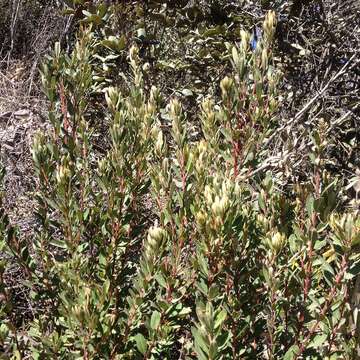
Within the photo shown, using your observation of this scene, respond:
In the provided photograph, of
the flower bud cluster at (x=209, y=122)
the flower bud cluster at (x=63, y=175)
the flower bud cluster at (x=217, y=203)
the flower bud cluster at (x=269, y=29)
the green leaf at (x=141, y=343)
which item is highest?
the flower bud cluster at (x=269, y=29)

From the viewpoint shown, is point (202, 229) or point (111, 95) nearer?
point (202, 229)

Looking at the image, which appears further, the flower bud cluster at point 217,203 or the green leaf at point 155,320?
the green leaf at point 155,320

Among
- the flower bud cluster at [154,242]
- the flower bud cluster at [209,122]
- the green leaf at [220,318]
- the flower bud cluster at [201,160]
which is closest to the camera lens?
the green leaf at [220,318]

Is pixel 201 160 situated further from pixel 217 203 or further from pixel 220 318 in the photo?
pixel 220 318

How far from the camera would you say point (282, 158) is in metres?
2.49

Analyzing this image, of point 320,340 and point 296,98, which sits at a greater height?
point 320,340

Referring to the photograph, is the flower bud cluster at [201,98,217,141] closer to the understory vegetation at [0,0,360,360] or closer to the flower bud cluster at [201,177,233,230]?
the understory vegetation at [0,0,360,360]

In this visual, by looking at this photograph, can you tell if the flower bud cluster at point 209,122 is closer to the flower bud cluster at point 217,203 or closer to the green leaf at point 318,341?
the flower bud cluster at point 217,203

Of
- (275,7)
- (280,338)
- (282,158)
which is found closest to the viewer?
(280,338)

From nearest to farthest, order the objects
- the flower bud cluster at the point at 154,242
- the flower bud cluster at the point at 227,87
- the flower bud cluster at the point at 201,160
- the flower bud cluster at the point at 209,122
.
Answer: the flower bud cluster at the point at 154,242, the flower bud cluster at the point at 201,160, the flower bud cluster at the point at 227,87, the flower bud cluster at the point at 209,122

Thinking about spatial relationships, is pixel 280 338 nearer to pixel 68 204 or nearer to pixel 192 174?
pixel 192 174

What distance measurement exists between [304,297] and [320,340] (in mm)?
125

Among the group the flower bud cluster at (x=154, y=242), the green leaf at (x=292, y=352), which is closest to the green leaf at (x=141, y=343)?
the flower bud cluster at (x=154, y=242)

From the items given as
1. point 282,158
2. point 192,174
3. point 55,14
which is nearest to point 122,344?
point 192,174
